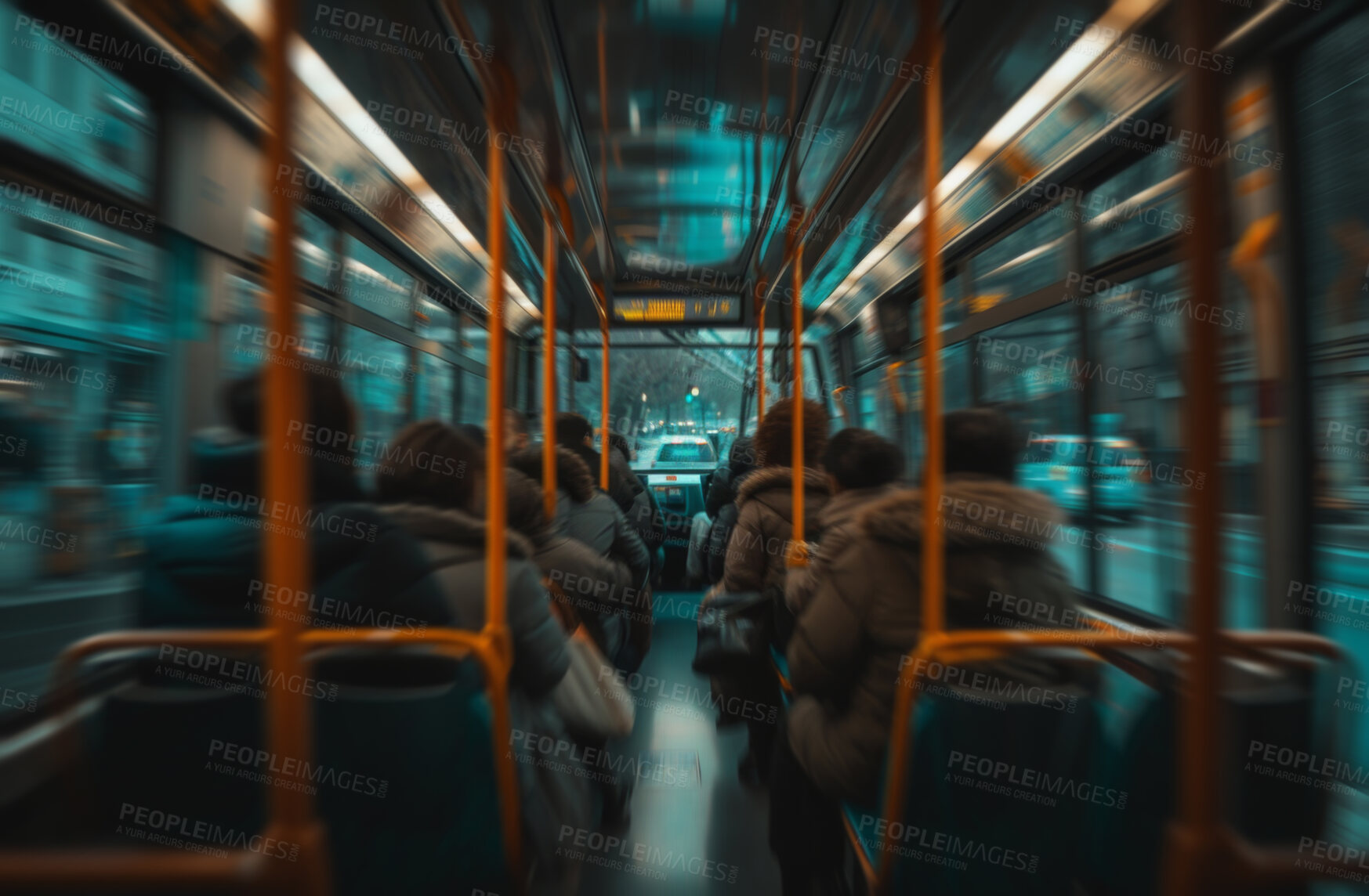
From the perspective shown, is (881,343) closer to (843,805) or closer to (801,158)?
(801,158)

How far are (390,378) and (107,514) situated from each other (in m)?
1.40

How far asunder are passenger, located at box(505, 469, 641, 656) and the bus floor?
49 centimetres

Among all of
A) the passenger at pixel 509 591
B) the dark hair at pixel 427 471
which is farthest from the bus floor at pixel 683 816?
the dark hair at pixel 427 471

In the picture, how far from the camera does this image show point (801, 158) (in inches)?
106

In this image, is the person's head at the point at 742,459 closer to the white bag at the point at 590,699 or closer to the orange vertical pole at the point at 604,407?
the orange vertical pole at the point at 604,407

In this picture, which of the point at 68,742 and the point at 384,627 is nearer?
the point at 384,627

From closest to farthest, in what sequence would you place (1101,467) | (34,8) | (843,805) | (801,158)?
(843,805)
(34,8)
(1101,467)
(801,158)

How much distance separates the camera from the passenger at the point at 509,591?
1.37m

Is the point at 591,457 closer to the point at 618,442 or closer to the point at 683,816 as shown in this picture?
the point at 618,442

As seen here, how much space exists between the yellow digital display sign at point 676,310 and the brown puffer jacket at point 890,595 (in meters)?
2.53

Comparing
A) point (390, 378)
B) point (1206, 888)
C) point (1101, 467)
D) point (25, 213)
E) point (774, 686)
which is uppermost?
point (25, 213)

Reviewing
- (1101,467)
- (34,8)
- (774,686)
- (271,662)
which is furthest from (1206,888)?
(34,8)

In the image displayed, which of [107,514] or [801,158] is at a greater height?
[801,158]

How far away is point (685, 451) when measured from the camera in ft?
25.7
